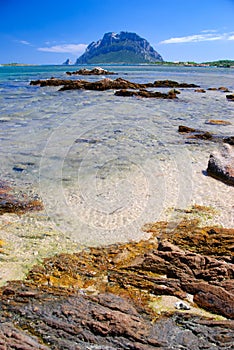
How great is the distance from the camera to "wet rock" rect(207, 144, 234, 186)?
881cm

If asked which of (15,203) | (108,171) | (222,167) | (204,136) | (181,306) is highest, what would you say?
(204,136)

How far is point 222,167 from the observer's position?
916 centimetres

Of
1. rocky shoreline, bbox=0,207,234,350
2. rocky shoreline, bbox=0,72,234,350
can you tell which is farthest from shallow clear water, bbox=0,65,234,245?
rocky shoreline, bbox=0,207,234,350

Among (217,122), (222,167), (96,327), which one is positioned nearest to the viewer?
(96,327)

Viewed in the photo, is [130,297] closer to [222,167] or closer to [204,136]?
[222,167]

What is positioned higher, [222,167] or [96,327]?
[222,167]

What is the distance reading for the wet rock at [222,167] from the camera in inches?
347

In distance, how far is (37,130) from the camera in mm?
15500

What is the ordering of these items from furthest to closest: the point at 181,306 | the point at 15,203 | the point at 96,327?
1. the point at 15,203
2. the point at 181,306
3. the point at 96,327

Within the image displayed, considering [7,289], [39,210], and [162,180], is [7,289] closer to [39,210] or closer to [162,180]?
[39,210]

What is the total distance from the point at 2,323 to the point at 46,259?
1.76m

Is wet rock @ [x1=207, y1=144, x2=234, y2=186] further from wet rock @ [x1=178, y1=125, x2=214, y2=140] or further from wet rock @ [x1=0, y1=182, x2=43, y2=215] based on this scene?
wet rock @ [x1=0, y1=182, x2=43, y2=215]

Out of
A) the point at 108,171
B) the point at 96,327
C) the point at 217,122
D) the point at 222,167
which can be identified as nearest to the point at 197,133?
the point at 217,122

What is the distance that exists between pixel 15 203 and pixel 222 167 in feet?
19.0
